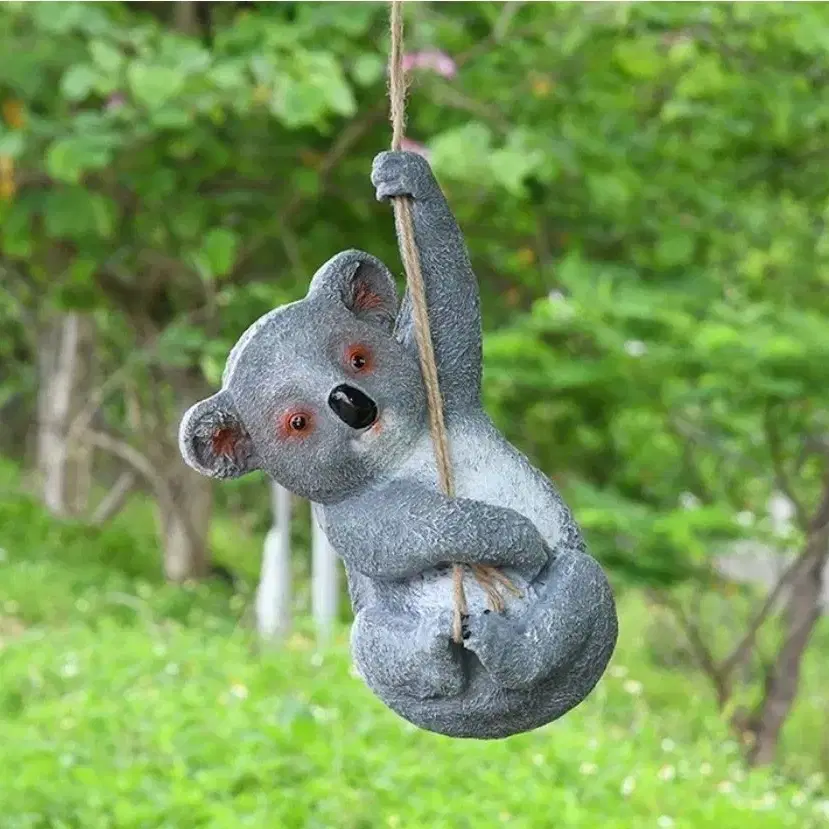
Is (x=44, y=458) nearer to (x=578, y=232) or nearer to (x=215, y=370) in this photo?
(x=215, y=370)

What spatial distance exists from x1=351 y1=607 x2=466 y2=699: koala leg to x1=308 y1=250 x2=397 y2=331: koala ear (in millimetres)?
265

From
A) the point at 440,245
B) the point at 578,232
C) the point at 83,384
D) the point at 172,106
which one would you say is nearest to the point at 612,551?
the point at 578,232

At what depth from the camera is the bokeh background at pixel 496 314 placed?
2467mm

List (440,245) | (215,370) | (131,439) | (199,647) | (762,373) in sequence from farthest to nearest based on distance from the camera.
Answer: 1. (131,439)
2. (199,647)
3. (215,370)
4. (762,373)
5. (440,245)

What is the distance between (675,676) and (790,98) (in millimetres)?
2899

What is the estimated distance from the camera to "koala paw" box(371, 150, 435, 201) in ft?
3.22

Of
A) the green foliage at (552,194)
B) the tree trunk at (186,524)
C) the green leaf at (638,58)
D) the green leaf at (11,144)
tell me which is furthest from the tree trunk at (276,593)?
the green leaf at (638,58)

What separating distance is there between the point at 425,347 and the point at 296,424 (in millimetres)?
129

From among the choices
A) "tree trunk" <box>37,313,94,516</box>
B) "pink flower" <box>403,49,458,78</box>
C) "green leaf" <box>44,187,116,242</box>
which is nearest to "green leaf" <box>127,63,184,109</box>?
"pink flower" <box>403,49,458,78</box>

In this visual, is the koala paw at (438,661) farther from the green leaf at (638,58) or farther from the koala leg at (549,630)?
the green leaf at (638,58)

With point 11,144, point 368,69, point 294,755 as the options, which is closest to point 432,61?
point 368,69

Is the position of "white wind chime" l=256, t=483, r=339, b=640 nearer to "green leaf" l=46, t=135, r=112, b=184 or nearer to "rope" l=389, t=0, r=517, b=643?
"green leaf" l=46, t=135, r=112, b=184

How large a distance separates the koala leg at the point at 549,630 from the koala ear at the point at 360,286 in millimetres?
277

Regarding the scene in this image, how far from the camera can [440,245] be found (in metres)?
1.02
